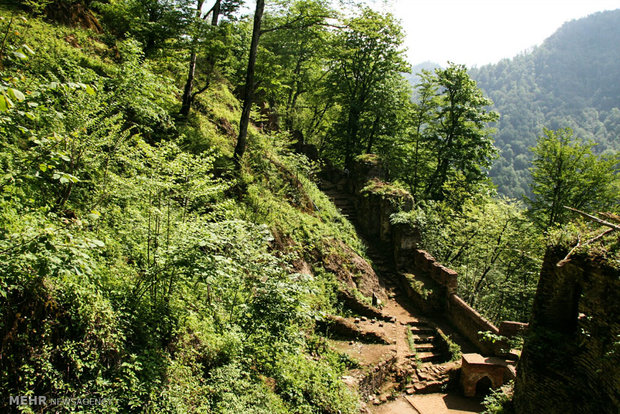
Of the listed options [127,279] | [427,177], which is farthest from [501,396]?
[427,177]

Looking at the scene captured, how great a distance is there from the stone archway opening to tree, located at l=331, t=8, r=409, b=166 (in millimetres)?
16117

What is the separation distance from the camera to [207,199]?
6.82 meters

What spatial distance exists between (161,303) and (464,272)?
15365 mm

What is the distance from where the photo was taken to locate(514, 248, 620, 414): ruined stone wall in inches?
211

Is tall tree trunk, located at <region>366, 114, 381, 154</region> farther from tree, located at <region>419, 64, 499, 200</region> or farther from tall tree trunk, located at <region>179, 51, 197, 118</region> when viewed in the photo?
tall tree trunk, located at <region>179, 51, 197, 118</region>

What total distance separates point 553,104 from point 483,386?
21350 cm

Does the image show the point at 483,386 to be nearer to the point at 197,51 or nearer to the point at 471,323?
the point at 471,323

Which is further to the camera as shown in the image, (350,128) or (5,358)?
(350,128)

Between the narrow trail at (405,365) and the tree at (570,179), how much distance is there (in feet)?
34.7

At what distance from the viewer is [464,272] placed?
51.3 ft

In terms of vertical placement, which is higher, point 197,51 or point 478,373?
point 197,51

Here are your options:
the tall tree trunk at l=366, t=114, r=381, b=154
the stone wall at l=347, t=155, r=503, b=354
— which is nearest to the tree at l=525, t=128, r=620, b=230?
the stone wall at l=347, t=155, r=503, b=354

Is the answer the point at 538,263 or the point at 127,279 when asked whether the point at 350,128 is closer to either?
the point at 538,263

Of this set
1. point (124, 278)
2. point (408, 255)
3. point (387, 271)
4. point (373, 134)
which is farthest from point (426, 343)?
point (373, 134)
